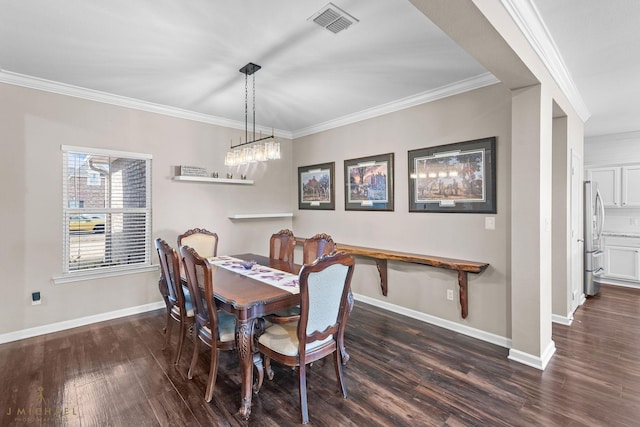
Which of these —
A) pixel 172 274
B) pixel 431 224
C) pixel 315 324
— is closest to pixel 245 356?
pixel 315 324

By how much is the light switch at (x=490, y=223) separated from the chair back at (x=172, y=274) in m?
2.96

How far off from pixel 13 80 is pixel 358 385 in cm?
444

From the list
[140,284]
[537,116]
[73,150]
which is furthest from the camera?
[140,284]

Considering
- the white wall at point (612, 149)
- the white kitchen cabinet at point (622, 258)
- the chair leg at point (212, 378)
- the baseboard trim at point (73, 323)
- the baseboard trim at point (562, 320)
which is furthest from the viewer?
the white wall at point (612, 149)

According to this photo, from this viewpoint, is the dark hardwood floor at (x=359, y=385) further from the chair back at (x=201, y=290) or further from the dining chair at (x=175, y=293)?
the chair back at (x=201, y=290)

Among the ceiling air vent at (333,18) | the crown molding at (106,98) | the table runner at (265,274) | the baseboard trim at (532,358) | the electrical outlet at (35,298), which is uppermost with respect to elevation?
the crown molding at (106,98)

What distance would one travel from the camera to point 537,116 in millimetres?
2516

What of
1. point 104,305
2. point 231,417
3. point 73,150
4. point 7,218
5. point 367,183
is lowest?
point 231,417

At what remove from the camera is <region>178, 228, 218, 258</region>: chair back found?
12.5 ft

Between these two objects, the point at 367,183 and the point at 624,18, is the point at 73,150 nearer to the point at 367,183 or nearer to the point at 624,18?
the point at 367,183

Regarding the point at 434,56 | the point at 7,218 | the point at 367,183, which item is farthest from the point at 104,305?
the point at 434,56

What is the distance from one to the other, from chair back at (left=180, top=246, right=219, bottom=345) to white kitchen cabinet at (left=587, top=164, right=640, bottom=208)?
6.59m

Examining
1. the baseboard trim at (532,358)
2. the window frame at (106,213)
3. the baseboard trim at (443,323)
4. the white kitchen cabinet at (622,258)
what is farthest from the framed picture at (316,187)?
the white kitchen cabinet at (622,258)

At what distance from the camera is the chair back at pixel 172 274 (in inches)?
96.7
